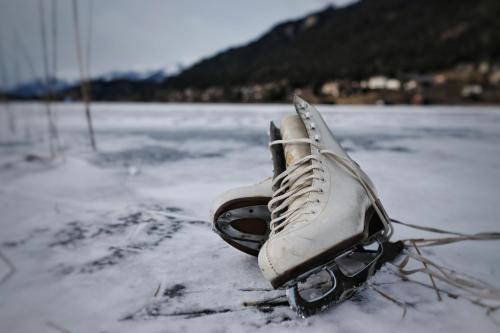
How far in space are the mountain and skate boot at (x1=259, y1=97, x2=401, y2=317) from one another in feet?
194

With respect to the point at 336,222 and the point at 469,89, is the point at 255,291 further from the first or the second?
the point at 469,89

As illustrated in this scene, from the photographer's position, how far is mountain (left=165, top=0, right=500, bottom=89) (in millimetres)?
64000

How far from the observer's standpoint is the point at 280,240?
0.85 metres

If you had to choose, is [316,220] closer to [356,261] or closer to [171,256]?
[356,261]

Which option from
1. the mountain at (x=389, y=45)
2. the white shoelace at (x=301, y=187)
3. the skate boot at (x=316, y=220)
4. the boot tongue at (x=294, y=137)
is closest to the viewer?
the skate boot at (x=316, y=220)

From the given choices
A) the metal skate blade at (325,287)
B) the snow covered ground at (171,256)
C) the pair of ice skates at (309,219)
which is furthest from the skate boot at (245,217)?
the metal skate blade at (325,287)

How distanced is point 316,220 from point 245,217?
0.34 metres

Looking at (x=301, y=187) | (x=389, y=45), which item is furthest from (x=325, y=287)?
(x=389, y=45)

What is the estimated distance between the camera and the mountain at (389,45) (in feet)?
210

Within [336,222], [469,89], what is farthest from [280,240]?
[469,89]

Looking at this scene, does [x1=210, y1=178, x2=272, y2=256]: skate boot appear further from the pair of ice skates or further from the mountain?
the mountain

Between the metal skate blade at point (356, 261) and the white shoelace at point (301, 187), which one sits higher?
the white shoelace at point (301, 187)

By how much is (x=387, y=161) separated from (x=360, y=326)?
2788mm

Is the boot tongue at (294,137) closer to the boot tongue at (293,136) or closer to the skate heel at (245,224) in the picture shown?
the boot tongue at (293,136)
